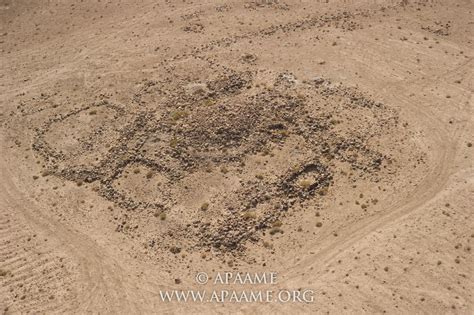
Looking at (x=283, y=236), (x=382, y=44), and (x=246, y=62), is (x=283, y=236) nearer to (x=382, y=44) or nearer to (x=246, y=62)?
(x=246, y=62)

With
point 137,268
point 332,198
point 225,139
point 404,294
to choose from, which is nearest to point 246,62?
point 225,139

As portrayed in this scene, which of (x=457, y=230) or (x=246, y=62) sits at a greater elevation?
(x=246, y=62)

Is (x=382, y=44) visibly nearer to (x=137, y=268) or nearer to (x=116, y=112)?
(x=116, y=112)

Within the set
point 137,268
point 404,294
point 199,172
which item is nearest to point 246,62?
point 199,172

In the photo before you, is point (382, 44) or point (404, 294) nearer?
point (404, 294)

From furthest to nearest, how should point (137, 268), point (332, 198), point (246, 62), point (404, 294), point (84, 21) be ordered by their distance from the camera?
1. point (84, 21)
2. point (246, 62)
3. point (332, 198)
4. point (137, 268)
5. point (404, 294)

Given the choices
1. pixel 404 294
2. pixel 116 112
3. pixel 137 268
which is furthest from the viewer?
pixel 116 112
